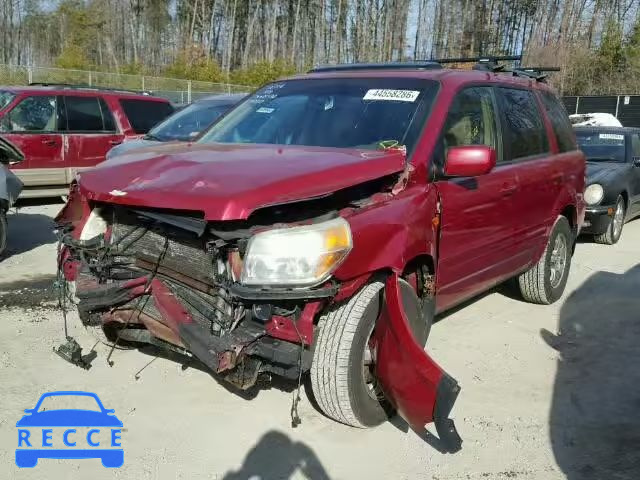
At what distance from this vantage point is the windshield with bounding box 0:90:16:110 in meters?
9.91

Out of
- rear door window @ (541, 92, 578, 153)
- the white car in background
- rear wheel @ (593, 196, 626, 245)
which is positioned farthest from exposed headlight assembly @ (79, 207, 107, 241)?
the white car in background

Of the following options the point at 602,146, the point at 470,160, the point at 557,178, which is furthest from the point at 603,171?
the point at 470,160

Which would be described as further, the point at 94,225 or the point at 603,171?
the point at 603,171

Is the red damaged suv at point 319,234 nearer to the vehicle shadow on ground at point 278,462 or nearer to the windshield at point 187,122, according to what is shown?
the vehicle shadow on ground at point 278,462

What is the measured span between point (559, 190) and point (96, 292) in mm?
3856

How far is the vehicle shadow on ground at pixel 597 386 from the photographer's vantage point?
3.31 metres

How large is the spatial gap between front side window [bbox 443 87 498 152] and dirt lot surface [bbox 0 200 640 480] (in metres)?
1.49

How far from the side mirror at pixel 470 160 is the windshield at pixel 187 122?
586cm

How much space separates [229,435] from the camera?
343cm

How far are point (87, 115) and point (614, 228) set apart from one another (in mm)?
8210

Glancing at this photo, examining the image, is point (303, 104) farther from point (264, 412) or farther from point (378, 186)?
point (264, 412)

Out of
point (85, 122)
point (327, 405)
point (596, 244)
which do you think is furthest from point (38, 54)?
point (327, 405)

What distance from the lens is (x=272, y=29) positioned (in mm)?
52750

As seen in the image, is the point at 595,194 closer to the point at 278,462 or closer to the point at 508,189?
the point at 508,189
